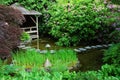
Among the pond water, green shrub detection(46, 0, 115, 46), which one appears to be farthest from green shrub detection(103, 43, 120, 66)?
green shrub detection(46, 0, 115, 46)

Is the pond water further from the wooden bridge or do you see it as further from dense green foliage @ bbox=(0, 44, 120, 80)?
the wooden bridge

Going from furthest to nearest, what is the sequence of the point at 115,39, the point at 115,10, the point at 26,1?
1. the point at 26,1
2. the point at 115,39
3. the point at 115,10

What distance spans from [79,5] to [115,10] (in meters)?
4.14

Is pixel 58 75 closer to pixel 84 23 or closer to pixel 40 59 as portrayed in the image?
pixel 40 59

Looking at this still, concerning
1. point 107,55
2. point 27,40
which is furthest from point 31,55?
point 27,40

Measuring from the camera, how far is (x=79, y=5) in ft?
45.4

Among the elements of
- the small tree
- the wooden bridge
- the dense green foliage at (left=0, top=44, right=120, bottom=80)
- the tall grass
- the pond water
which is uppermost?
the dense green foliage at (left=0, top=44, right=120, bottom=80)

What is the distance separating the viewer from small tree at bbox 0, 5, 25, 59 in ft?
26.9

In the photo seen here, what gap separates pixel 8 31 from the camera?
30.1ft

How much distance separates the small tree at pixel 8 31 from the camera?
8203 mm

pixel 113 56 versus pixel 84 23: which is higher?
pixel 113 56

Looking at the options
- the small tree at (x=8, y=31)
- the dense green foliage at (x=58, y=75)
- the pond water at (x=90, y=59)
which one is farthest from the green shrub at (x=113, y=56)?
the small tree at (x=8, y=31)

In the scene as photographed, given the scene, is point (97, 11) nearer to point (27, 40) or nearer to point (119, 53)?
point (27, 40)

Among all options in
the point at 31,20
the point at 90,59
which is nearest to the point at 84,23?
the point at 90,59
